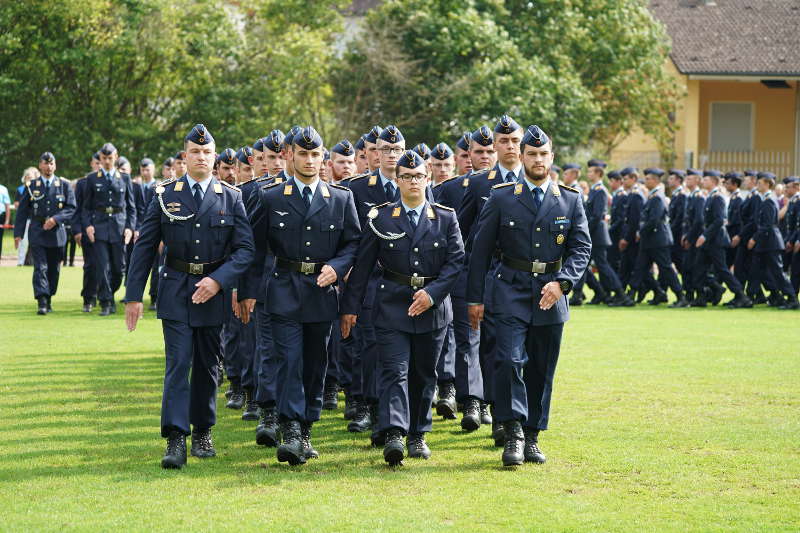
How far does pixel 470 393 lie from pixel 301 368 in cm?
182

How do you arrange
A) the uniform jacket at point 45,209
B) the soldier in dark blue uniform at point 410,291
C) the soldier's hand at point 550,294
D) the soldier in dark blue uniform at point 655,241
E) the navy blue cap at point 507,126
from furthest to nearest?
the soldier in dark blue uniform at point 655,241 → the uniform jacket at point 45,209 → the navy blue cap at point 507,126 → the soldier in dark blue uniform at point 410,291 → the soldier's hand at point 550,294

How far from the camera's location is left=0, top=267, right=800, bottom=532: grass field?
6.43 meters

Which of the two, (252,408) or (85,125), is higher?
(85,125)

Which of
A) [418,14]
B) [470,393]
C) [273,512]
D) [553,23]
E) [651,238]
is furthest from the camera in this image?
[553,23]

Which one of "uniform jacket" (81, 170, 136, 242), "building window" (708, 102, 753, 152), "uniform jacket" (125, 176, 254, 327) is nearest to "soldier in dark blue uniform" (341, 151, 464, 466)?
"uniform jacket" (125, 176, 254, 327)

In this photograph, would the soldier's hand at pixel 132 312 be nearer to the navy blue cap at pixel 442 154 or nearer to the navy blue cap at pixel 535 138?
the navy blue cap at pixel 535 138

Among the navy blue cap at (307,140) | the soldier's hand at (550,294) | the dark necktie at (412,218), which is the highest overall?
the navy blue cap at (307,140)

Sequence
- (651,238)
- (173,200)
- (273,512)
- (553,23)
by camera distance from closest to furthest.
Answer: (273,512), (173,200), (651,238), (553,23)

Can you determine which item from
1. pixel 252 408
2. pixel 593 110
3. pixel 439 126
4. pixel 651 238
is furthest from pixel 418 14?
pixel 252 408

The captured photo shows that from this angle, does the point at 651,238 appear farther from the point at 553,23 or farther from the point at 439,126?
the point at 553,23

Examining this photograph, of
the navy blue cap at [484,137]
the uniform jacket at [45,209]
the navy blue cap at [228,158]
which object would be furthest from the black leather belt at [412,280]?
the uniform jacket at [45,209]

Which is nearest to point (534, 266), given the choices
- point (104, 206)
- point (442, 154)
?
point (442, 154)

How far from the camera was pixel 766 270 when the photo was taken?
65.0ft

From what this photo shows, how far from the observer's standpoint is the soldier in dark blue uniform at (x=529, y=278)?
7.92m
